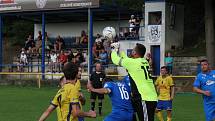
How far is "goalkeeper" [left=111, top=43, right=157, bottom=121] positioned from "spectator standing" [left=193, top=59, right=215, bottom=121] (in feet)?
7.92

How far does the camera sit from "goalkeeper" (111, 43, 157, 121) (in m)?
10.3

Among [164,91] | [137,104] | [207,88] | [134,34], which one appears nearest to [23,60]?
[134,34]

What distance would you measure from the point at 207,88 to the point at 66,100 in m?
5.16

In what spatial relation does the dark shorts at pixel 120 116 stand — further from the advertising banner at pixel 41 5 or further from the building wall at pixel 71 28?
the building wall at pixel 71 28

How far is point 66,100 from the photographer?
8.44m

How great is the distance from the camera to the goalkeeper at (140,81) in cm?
1034

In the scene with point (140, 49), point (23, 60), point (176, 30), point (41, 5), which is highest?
point (41, 5)

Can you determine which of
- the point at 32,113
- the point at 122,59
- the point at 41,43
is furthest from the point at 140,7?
the point at 122,59

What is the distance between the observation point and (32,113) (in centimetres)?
1842

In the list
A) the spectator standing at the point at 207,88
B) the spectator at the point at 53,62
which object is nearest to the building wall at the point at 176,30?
the spectator at the point at 53,62

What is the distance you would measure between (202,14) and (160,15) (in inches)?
230

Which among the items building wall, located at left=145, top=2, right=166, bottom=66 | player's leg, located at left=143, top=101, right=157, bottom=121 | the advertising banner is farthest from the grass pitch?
the advertising banner

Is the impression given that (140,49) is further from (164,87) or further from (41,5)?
(41,5)

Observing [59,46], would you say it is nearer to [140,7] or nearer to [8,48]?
[140,7]
